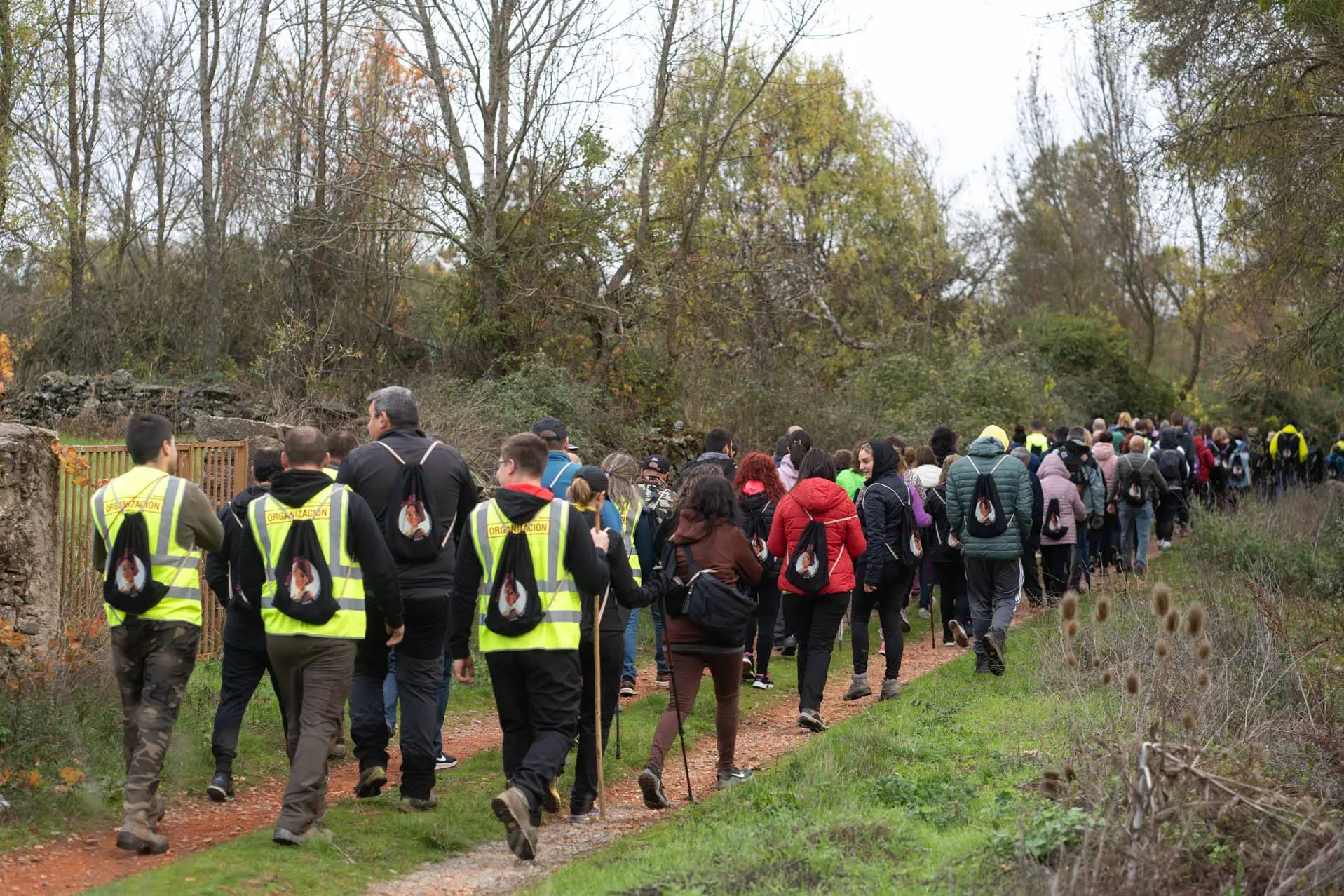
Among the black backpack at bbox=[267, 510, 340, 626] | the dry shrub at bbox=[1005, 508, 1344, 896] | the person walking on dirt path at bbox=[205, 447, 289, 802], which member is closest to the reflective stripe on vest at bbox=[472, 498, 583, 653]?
the black backpack at bbox=[267, 510, 340, 626]

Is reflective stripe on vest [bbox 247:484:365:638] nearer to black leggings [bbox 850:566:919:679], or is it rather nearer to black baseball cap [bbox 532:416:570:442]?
black baseball cap [bbox 532:416:570:442]

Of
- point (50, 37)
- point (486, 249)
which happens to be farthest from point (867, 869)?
point (50, 37)

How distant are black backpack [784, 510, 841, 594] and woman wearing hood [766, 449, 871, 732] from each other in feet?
0.10

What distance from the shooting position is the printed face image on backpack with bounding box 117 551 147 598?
6988 mm

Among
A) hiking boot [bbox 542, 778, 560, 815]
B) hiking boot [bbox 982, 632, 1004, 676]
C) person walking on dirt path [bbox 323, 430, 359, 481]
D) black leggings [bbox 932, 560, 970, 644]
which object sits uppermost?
person walking on dirt path [bbox 323, 430, 359, 481]

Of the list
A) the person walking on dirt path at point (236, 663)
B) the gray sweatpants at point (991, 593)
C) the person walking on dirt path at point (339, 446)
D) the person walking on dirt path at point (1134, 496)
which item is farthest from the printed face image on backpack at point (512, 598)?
the person walking on dirt path at point (1134, 496)

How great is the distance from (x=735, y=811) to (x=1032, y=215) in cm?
3715

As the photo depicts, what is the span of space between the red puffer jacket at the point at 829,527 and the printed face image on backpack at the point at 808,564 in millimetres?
92

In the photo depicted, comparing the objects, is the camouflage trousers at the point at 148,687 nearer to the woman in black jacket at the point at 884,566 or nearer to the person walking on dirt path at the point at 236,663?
Result: the person walking on dirt path at the point at 236,663

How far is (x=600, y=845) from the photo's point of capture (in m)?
7.31

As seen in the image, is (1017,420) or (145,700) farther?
(1017,420)

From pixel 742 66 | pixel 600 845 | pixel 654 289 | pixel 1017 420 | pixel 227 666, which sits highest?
pixel 742 66

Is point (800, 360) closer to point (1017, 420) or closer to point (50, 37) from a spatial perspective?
point (1017, 420)

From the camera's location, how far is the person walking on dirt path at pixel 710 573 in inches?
331
